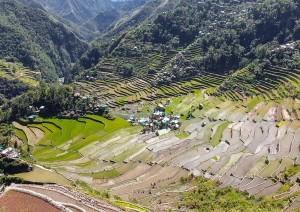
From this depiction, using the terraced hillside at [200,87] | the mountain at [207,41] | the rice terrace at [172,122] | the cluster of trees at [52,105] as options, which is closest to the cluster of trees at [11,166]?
the rice terrace at [172,122]

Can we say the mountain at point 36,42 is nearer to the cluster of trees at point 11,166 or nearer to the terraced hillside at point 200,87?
the terraced hillside at point 200,87

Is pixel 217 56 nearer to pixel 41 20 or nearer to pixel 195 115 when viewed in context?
pixel 195 115

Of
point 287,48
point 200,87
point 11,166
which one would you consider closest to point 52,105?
point 200,87

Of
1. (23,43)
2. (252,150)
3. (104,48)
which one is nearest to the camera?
(252,150)

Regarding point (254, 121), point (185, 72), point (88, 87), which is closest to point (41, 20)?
point (88, 87)

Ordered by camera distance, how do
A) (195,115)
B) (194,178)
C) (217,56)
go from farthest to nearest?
(217,56) → (195,115) → (194,178)

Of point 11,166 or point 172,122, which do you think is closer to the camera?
point 11,166

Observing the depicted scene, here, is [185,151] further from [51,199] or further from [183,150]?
[51,199]
